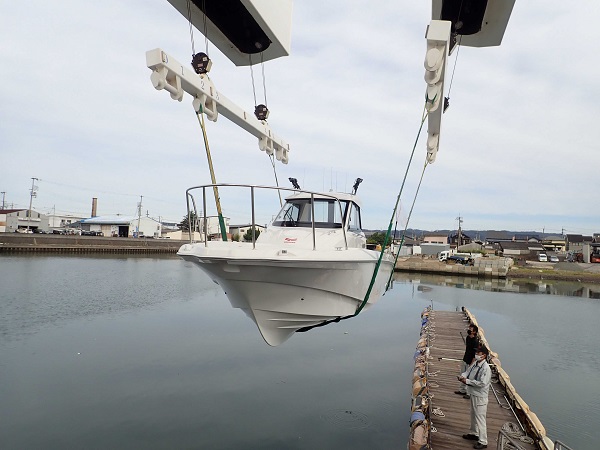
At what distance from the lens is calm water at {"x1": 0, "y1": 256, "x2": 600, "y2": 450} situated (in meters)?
8.31

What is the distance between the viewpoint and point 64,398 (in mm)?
9477

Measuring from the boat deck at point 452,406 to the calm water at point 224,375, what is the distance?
4.42 feet

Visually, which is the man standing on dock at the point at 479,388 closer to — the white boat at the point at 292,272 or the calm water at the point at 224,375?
the white boat at the point at 292,272

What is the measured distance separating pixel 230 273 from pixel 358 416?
545 cm

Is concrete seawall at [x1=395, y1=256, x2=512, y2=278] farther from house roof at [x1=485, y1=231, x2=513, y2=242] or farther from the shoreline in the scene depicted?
house roof at [x1=485, y1=231, x2=513, y2=242]

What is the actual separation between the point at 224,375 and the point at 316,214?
6138 millimetres

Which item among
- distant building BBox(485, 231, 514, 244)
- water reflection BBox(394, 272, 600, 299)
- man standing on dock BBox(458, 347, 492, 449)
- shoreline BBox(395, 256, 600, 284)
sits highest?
distant building BBox(485, 231, 514, 244)

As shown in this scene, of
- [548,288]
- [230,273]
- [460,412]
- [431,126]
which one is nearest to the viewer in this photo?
[230,273]

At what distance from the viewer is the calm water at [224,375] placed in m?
→ 8.31

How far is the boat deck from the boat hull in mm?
2451

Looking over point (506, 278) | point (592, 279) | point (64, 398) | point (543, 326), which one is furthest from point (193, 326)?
point (592, 279)

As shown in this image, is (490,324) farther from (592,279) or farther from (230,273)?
(592,279)

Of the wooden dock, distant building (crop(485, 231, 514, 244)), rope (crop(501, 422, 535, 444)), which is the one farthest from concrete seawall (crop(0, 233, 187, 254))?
distant building (crop(485, 231, 514, 244))

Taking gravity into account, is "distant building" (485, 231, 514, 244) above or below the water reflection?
above
